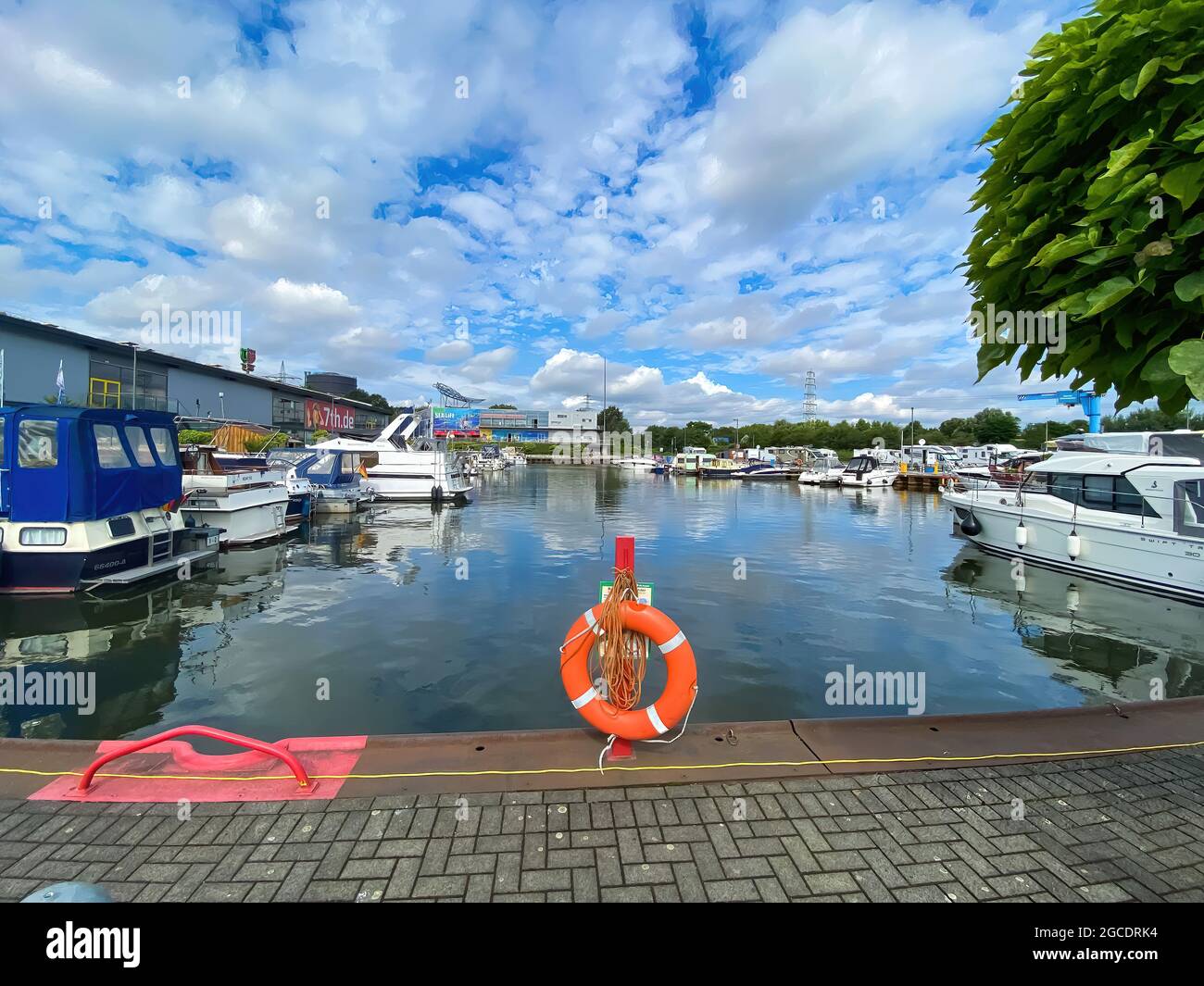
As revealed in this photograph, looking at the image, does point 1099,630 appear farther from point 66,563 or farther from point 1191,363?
point 66,563

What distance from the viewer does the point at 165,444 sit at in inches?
497

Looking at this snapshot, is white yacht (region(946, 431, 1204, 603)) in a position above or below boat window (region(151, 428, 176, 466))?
below

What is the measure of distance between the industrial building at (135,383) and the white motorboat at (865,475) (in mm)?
44735

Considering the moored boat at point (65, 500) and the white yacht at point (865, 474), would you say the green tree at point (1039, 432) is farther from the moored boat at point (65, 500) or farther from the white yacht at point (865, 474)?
the moored boat at point (65, 500)

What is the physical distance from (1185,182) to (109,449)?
15.0 metres

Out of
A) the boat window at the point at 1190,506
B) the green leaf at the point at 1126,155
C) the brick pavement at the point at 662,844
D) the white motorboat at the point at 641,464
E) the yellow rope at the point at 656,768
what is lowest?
the brick pavement at the point at 662,844

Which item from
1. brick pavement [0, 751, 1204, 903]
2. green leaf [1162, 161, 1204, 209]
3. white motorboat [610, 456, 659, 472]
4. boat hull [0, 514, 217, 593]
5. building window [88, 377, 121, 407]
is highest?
building window [88, 377, 121, 407]

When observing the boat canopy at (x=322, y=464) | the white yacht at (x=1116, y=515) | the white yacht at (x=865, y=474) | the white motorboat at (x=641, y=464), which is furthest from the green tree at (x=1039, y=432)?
the boat canopy at (x=322, y=464)

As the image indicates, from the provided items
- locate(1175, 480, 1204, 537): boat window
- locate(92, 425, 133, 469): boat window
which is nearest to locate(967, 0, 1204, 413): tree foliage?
locate(1175, 480, 1204, 537): boat window

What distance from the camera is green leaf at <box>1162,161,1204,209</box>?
2213mm

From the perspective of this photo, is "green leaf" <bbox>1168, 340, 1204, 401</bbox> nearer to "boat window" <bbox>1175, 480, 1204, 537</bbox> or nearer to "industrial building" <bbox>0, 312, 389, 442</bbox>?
"boat window" <bbox>1175, 480, 1204, 537</bbox>

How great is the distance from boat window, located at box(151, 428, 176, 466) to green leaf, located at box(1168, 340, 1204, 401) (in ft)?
52.0

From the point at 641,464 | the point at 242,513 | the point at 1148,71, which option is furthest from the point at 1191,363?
the point at 641,464

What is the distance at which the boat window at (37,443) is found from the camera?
9.84m
